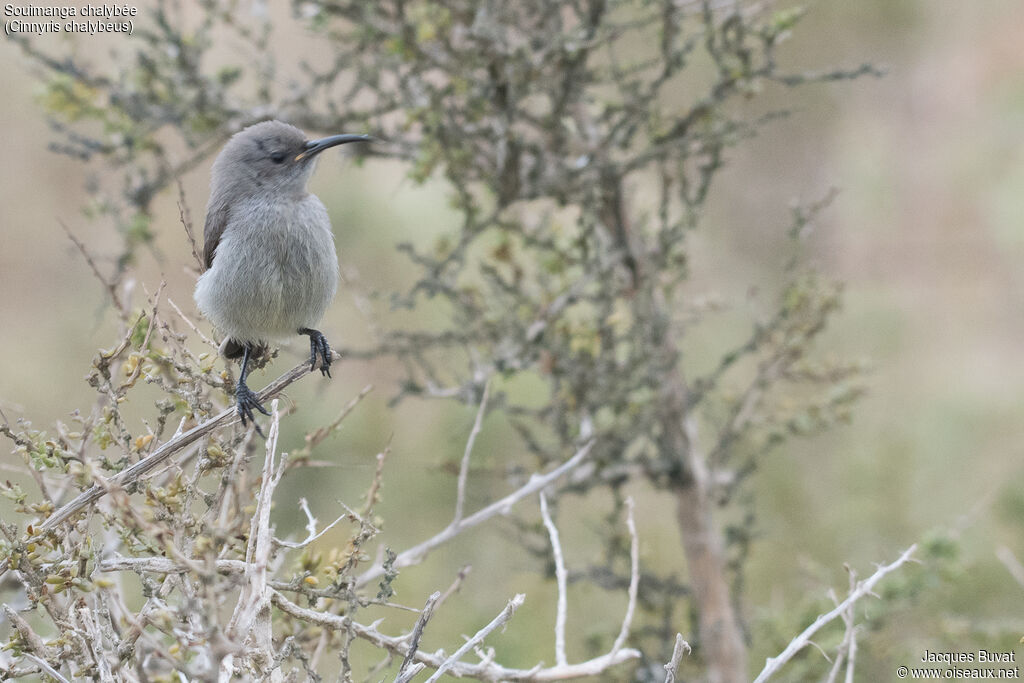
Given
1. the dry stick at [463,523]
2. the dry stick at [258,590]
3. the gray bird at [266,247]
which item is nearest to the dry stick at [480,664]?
the dry stick at [258,590]

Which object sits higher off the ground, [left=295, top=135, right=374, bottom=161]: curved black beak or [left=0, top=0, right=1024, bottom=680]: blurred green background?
[left=0, top=0, right=1024, bottom=680]: blurred green background

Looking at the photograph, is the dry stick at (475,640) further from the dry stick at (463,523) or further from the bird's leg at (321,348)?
the bird's leg at (321,348)

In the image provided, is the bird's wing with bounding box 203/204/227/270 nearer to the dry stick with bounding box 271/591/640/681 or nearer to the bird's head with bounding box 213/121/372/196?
the bird's head with bounding box 213/121/372/196

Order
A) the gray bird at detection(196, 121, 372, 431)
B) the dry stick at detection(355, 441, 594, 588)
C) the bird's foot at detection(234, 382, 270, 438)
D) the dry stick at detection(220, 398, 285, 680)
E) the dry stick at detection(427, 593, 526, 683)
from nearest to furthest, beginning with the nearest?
the dry stick at detection(220, 398, 285, 680) → the dry stick at detection(427, 593, 526, 683) → the bird's foot at detection(234, 382, 270, 438) → the dry stick at detection(355, 441, 594, 588) → the gray bird at detection(196, 121, 372, 431)

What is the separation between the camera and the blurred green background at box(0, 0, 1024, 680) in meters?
5.61

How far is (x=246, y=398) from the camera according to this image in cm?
247

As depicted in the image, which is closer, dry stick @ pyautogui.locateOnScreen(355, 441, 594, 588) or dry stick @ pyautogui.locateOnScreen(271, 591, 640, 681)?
dry stick @ pyautogui.locateOnScreen(271, 591, 640, 681)

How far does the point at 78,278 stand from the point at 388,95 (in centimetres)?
494

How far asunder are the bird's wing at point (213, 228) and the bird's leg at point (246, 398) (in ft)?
1.04

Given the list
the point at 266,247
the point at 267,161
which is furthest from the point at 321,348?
the point at 267,161

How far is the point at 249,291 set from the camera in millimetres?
2969

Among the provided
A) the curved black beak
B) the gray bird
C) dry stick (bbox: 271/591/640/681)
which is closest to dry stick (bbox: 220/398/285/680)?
dry stick (bbox: 271/591/640/681)

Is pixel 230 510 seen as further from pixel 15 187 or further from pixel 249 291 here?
pixel 15 187

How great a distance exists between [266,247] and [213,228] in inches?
10.5
